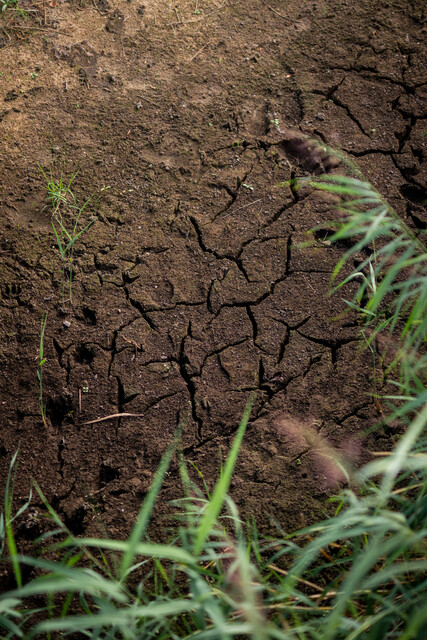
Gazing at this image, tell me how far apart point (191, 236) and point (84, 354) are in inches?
28.9

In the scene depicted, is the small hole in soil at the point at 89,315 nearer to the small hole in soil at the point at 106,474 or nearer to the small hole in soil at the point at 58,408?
the small hole in soil at the point at 58,408

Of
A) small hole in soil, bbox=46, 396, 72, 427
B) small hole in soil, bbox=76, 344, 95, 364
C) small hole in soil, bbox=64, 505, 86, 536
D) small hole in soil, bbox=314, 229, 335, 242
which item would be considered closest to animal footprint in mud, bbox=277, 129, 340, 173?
small hole in soil, bbox=314, 229, 335, 242

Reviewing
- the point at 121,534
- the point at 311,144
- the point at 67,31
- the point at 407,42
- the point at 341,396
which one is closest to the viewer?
the point at 121,534

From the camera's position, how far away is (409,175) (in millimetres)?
2434

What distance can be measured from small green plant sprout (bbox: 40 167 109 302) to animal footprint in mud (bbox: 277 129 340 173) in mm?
945

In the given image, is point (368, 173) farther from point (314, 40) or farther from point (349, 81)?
point (314, 40)

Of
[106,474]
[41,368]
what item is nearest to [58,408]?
[41,368]

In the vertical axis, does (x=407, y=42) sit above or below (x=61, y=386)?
above

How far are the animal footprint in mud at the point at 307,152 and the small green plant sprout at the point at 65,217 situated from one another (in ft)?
3.10

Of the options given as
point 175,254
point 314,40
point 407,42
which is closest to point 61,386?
point 175,254

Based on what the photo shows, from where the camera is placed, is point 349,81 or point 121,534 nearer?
point 121,534

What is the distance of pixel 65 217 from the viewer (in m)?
2.44

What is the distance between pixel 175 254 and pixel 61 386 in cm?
78

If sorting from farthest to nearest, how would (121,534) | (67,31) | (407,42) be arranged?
(67,31) < (407,42) < (121,534)
